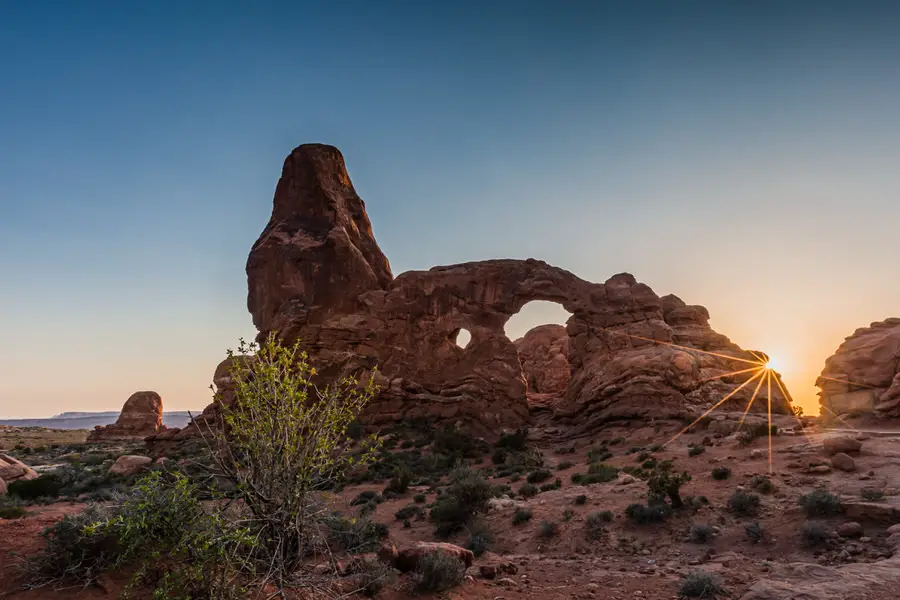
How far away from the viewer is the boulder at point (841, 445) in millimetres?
14336

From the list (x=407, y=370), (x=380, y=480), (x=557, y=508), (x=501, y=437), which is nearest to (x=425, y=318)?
(x=407, y=370)

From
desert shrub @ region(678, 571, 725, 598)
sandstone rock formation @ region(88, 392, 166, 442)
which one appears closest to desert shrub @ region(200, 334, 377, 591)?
desert shrub @ region(678, 571, 725, 598)

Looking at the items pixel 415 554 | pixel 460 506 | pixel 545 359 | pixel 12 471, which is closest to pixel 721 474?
pixel 460 506

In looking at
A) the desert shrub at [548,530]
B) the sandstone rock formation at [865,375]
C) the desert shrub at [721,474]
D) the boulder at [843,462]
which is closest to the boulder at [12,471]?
the desert shrub at [548,530]

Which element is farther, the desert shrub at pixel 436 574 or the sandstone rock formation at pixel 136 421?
the sandstone rock formation at pixel 136 421

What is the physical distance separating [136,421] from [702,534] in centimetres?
5374

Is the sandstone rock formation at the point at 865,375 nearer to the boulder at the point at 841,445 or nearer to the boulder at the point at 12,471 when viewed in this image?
the boulder at the point at 841,445

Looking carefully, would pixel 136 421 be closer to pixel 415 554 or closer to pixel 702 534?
pixel 415 554

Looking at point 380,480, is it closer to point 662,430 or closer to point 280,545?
point 662,430

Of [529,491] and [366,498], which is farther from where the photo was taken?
[366,498]

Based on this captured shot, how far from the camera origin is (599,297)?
1337 inches

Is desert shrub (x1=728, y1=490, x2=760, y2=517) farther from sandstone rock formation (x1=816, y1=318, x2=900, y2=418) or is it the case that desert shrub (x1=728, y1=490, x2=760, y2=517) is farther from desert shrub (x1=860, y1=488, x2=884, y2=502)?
sandstone rock formation (x1=816, y1=318, x2=900, y2=418)

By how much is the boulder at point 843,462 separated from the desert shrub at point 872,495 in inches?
103

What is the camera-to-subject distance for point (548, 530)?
11508mm
